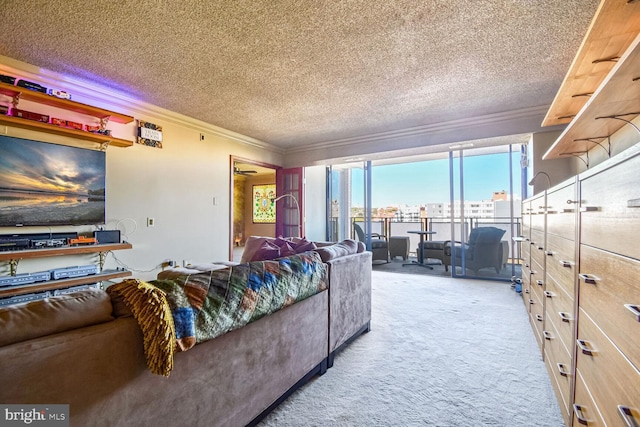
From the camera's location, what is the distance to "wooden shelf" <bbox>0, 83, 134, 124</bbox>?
8.33ft

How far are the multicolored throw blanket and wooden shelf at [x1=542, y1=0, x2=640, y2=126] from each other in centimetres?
200

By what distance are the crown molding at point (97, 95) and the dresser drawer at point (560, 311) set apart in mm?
4282

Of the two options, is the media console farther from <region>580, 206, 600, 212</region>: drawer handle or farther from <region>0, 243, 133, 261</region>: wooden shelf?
<region>580, 206, 600, 212</region>: drawer handle

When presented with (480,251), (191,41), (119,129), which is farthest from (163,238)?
(480,251)

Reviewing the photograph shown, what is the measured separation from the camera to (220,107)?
377cm

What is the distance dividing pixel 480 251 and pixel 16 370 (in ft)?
17.7

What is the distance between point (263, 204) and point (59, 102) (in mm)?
6309

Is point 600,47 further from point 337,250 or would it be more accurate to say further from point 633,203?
point 337,250

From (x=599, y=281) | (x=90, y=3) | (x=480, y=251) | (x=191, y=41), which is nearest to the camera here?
(x=599, y=281)

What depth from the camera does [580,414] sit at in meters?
1.24

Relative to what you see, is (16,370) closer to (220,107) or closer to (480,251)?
(220,107)

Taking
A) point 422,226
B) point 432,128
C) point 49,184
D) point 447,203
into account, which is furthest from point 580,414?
point 422,226

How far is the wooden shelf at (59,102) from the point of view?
2.54 m

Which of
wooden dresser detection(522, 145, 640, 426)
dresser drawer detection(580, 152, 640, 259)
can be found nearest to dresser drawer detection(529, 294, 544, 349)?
wooden dresser detection(522, 145, 640, 426)
